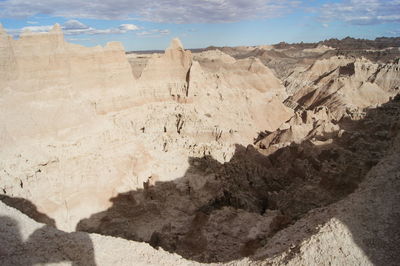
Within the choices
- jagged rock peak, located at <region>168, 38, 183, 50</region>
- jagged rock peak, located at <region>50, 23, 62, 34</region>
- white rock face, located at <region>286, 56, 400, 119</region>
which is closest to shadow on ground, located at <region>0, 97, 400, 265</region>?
jagged rock peak, located at <region>50, 23, 62, 34</region>

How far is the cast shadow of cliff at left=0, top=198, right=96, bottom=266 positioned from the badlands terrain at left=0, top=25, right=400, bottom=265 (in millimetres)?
38

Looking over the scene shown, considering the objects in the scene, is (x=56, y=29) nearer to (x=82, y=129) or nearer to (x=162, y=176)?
(x=82, y=129)

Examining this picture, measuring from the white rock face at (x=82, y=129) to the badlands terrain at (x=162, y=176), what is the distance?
59 mm

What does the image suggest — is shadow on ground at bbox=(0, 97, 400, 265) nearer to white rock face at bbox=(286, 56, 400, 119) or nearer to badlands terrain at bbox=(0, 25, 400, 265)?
badlands terrain at bbox=(0, 25, 400, 265)

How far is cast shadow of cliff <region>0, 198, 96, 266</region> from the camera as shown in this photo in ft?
24.7

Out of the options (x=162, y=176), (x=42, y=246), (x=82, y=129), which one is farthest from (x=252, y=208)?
(x=42, y=246)

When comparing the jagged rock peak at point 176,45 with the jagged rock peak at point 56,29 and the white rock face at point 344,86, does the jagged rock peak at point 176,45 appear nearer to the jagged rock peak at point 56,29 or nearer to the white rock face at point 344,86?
the jagged rock peak at point 56,29

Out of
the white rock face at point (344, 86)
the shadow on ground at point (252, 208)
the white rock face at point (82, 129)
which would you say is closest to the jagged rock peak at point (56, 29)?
the white rock face at point (82, 129)

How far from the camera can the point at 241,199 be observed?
59.2ft

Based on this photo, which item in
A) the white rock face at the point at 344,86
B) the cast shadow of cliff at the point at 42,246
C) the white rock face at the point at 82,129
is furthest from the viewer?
the white rock face at the point at 344,86

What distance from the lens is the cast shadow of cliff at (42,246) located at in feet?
24.7

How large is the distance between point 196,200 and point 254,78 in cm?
2880

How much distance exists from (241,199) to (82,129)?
30.7 ft

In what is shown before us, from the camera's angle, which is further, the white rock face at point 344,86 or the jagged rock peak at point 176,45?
the white rock face at point 344,86
